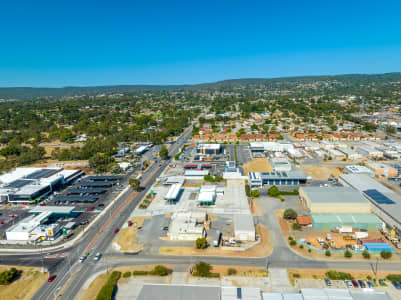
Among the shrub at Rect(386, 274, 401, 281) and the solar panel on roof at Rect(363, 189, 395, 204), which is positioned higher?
the solar panel on roof at Rect(363, 189, 395, 204)

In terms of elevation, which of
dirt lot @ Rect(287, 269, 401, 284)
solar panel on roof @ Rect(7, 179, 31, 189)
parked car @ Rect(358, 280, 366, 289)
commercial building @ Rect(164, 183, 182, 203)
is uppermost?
solar panel on roof @ Rect(7, 179, 31, 189)

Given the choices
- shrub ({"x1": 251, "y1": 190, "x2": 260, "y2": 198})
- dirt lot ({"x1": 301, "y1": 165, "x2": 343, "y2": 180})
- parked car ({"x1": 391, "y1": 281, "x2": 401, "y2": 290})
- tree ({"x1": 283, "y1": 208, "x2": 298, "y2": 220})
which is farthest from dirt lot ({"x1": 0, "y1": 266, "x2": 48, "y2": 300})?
dirt lot ({"x1": 301, "y1": 165, "x2": 343, "y2": 180})

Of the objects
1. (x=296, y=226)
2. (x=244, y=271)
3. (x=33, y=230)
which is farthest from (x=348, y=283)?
(x=33, y=230)

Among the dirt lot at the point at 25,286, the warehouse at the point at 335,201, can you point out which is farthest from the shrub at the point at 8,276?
the warehouse at the point at 335,201

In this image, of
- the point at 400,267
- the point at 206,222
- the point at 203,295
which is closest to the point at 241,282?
the point at 203,295

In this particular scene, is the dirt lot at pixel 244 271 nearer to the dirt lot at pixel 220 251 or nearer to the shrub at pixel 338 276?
the dirt lot at pixel 220 251

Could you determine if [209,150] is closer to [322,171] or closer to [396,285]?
[322,171]

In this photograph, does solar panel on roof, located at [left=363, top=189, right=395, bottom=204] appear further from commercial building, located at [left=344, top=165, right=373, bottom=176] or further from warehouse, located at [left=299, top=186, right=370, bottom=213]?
commercial building, located at [left=344, top=165, right=373, bottom=176]
